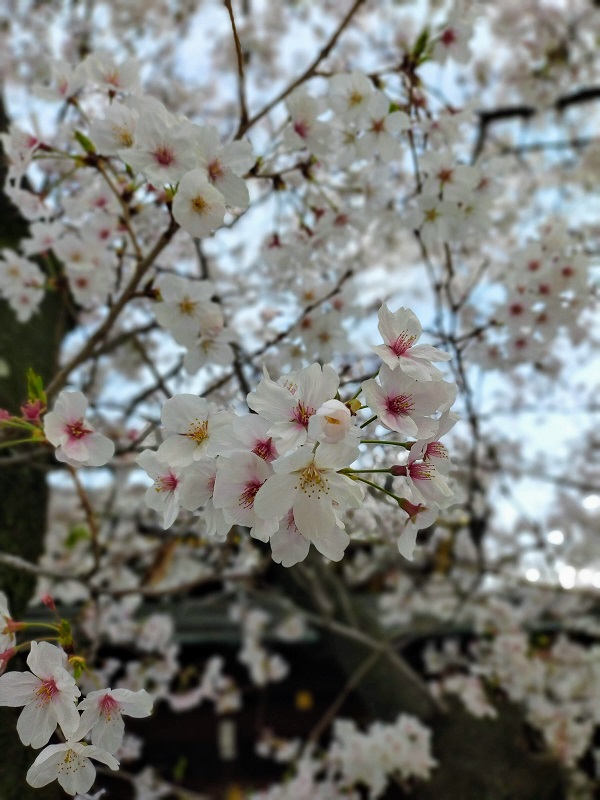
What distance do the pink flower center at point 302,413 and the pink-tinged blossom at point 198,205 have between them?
1.48 feet

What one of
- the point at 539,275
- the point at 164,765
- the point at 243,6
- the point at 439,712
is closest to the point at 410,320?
the point at 539,275

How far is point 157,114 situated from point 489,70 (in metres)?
6.49

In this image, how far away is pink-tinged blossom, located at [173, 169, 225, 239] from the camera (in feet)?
3.42

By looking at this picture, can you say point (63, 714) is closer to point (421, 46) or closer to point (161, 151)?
point (161, 151)

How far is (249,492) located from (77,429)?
38 centimetres

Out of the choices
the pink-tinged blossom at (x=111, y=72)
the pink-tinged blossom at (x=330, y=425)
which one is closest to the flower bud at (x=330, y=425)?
the pink-tinged blossom at (x=330, y=425)

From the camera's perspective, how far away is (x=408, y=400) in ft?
2.80

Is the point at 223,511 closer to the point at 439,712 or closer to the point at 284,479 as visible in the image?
the point at 284,479

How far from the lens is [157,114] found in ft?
3.65

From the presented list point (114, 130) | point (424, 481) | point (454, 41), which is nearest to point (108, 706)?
point (424, 481)

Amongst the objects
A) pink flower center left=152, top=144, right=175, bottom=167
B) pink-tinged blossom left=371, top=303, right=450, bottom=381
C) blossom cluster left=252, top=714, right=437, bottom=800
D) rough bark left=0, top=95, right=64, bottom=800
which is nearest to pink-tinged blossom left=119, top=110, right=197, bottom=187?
pink flower center left=152, top=144, right=175, bottom=167

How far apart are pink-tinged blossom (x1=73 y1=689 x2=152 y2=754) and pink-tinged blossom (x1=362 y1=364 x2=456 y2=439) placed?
0.52m

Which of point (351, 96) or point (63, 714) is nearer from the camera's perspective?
point (63, 714)

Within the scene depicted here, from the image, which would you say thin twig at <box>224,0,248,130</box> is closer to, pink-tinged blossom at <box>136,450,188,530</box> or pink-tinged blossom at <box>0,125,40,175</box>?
pink-tinged blossom at <box>0,125,40,175</box>
